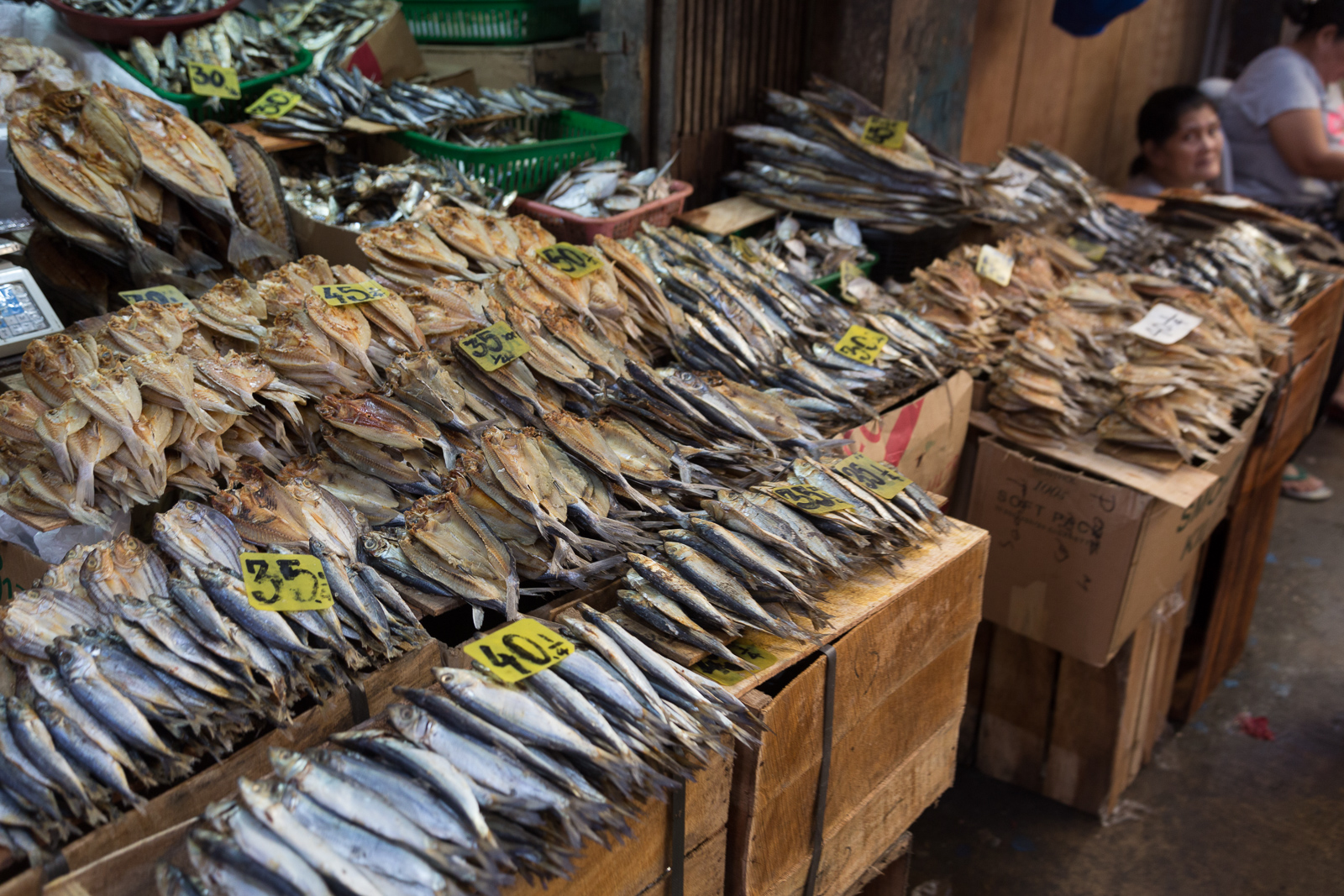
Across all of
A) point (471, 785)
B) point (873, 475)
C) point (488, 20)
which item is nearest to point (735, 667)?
point (471, 785)

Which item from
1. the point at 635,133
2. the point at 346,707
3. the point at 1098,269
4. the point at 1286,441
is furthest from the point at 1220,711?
the point at 346,707

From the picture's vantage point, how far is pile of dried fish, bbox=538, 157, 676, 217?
13.6 ft

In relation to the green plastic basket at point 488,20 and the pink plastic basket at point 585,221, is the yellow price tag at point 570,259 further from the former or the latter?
the green plastic basket at point 488,20

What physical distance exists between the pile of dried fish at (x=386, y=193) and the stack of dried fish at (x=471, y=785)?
2573 mm

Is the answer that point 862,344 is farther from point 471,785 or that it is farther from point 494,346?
point 471,785

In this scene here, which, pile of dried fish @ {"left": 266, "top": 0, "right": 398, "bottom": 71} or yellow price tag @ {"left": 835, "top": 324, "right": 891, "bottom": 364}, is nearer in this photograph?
yellow price tag @ {"left": 835, "top": 324, "right": 891, "bottom": 364}

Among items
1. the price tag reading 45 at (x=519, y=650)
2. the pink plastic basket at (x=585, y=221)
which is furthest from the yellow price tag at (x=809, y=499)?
the pink plastic basket at (x=585, y=221)

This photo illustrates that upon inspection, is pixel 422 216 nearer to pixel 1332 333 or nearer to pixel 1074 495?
pixel 1074 495

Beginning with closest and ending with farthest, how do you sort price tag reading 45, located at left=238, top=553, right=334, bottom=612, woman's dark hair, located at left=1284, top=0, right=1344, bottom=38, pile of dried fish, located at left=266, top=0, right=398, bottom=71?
1. price tag reading 45, located at left=238, top=553, right=334, bottom=612
2. pile of dried fish, located at left=266, top=0, right=398, bottom=71
3. woman's dark hair, located at left=1284, top=0, right=1344, bottom=38

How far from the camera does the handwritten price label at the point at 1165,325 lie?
12.4ft

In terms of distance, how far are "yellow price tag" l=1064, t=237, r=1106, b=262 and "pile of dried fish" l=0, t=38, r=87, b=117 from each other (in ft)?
16.2

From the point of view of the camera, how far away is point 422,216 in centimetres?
350

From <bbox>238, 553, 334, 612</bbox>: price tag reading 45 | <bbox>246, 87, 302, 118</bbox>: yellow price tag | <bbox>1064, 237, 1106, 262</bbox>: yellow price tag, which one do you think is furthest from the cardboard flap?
<bbox>246, 87, 302, 118</bbox>: yellow price tag

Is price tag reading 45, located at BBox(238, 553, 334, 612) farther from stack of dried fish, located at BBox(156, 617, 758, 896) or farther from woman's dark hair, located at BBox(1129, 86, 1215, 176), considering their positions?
woman's dark hair, located at BBox(1129, 86, 1215, 176)
